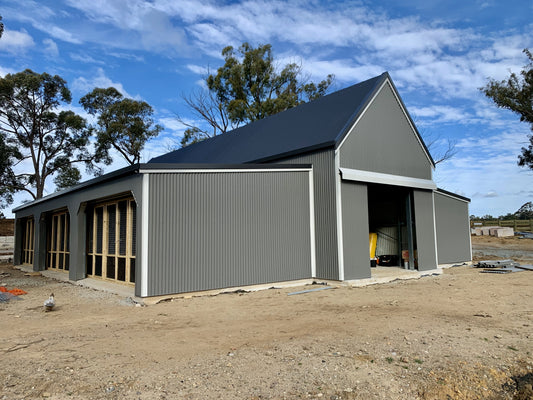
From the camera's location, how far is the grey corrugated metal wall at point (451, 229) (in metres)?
15.9

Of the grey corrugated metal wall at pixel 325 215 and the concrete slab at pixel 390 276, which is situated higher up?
the grey corrugated metal wall at pixel 325 215

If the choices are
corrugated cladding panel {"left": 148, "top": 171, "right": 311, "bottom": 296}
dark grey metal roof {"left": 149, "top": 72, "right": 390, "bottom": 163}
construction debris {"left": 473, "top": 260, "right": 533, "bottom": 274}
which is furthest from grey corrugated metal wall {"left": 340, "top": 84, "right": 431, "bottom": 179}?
construction debris {"left": 473, "top": 260, "right": 533, "bottom": 274}

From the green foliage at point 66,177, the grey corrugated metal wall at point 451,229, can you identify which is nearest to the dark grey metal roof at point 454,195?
the grey corrugated metal wall at point 451,229

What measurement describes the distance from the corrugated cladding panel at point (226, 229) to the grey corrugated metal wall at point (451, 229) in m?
7.58

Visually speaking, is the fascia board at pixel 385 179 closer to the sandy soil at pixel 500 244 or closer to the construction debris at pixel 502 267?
the construction debris at pixel 502 267

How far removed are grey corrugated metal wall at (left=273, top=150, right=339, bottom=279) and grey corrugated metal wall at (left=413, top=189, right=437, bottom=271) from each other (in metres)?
4.26

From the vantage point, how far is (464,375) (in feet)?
13.6

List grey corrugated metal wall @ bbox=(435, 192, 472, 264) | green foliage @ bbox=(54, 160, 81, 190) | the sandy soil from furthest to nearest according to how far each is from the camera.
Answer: green foliage @ bbox=(54, 160, 81, 190), the sandy soil, grey corrugated metal wall @ bbox=(435, 192, 472, 264)

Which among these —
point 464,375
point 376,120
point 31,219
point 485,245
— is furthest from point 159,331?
point 485,245

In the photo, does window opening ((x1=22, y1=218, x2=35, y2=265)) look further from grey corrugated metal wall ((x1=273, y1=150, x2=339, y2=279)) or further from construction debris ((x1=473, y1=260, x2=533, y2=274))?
construction debris ((x1=473, y1=260, x2=533, y2=274))

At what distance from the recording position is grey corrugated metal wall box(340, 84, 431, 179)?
37.8ft

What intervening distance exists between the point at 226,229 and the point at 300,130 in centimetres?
505

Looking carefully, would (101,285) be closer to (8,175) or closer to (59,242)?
(59,242)

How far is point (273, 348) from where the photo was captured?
509 cm
